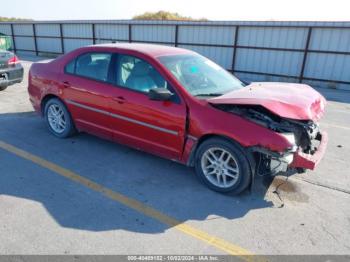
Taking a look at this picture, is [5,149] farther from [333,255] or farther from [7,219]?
[333,255]

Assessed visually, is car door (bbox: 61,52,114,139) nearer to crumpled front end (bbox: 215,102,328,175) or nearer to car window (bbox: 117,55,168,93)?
car window (bbox: 117,55,168,93)

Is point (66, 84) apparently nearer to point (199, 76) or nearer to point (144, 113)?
point (144, 113)

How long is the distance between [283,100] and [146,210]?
202cm

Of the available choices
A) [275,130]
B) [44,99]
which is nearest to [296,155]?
[275,130]

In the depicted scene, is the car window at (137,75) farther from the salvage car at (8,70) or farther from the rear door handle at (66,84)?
the salvage car at (8,70)

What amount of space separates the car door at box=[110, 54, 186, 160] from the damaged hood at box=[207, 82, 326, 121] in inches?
21.8

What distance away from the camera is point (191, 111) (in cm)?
371

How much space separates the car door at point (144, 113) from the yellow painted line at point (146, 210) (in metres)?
0.84

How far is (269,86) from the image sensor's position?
14.4 ft

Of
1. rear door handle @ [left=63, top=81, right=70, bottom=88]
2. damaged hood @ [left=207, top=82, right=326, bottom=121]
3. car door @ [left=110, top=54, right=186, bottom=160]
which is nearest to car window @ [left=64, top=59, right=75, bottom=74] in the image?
rear door handle @ [left=63, top=81, right=70, bottom=88]

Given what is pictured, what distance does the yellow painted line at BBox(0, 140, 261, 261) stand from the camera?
279 centimetres

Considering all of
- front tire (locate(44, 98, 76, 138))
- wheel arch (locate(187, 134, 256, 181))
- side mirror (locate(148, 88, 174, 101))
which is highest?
side mirror (locate(148, 88, 174, 101))

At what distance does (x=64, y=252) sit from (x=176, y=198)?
1369 mm

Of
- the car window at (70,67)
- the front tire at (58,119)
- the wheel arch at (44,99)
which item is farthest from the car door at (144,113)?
the wheel arch at (44,99)
